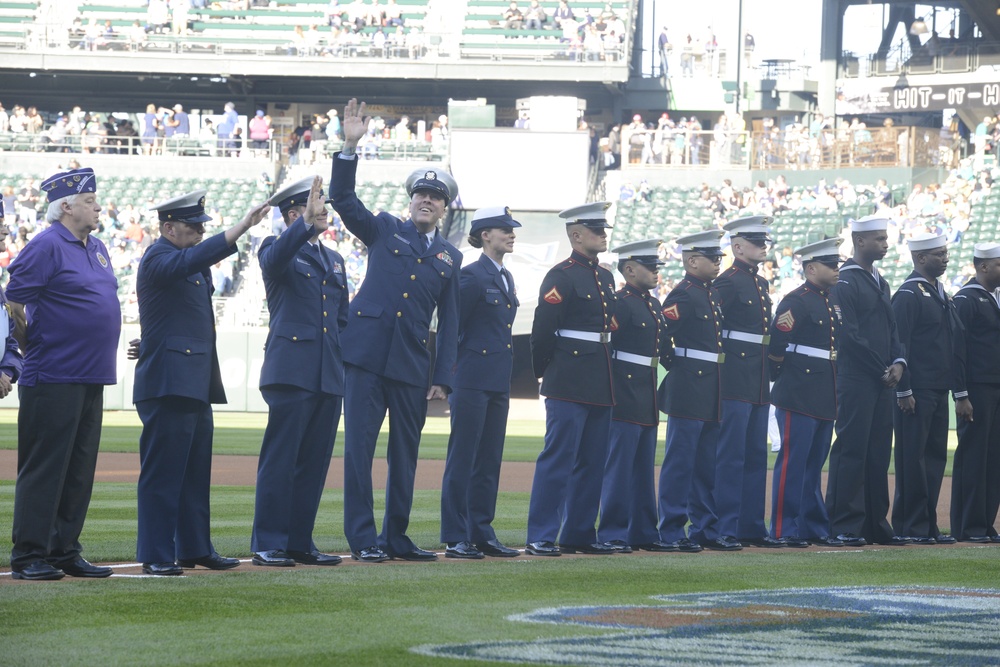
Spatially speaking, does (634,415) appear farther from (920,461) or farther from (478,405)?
(920,461)

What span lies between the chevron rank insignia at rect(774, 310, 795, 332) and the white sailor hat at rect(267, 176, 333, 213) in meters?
3.58

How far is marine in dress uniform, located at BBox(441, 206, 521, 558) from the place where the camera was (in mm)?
8344

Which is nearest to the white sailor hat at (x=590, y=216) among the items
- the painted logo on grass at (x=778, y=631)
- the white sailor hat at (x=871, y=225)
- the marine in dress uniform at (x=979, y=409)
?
the white sailor hat at (x=871, y=225)

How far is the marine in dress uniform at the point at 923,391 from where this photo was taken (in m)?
9.93

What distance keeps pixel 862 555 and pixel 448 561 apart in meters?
2.54

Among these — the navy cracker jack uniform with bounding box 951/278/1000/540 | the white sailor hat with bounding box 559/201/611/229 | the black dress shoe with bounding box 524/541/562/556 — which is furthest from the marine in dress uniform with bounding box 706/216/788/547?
the navy cracker jack uniform with bounding box 951/278/1000/540

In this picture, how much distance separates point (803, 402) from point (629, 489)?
1464 mm

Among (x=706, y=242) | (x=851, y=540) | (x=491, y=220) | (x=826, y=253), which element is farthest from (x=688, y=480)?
(x=491, y=220)

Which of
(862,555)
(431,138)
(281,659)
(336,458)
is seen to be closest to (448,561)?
(862,555)

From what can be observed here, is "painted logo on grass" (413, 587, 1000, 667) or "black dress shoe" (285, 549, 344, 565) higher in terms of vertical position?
"painted logo on grass" (413, 587, 1000, 667)

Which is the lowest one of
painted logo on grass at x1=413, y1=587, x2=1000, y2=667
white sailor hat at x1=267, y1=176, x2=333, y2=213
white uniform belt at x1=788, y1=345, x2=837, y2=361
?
painted logo on grass at x1=413, y1=587, x2=1000, y2=667

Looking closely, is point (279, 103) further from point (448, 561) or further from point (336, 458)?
point (448, 561)

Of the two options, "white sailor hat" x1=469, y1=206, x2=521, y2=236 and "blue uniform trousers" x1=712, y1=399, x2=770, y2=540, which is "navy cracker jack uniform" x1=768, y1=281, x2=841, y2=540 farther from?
"white sailor hat" x1=469, y1=206, x2=521, y2=236

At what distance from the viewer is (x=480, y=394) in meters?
8.45
